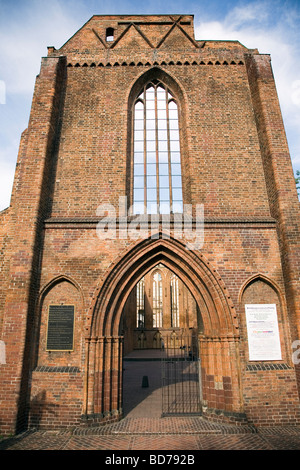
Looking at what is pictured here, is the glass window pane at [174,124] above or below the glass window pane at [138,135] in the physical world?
above

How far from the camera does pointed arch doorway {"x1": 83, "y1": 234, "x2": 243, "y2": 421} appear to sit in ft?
22.0

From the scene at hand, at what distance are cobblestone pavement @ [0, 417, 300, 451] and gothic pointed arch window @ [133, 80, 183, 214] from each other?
5458 millimetres

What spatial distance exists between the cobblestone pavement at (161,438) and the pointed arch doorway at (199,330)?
43 cm

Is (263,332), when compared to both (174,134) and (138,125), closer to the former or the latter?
(174,134)

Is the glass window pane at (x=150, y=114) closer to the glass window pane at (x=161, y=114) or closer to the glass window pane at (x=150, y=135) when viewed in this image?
the glass window pane at (x=161, y=114)

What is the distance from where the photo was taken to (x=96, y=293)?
723cm

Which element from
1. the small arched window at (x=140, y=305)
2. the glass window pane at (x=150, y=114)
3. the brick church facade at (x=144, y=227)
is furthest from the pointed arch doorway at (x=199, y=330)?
the small arched window at (x=140, y=305)

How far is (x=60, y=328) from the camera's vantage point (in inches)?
281

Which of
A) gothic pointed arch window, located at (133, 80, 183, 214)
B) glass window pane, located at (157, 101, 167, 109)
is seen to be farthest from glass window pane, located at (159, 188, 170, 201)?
glass window pane, located at (157, 101, 167, 109)

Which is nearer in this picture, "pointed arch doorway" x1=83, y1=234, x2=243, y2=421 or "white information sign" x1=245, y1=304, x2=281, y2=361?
"pointed arch doorway" x1=83, y1=234, x2=243, y2=421

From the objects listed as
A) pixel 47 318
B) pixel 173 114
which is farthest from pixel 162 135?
pixel 47 318

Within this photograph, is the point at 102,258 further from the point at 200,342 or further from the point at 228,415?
the point at 228,415

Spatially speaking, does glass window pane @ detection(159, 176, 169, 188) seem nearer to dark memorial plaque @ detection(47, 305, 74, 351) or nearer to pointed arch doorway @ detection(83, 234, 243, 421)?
pointed arch doorway @ detection(83, 234, 243, 421)

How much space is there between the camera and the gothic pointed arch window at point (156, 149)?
9.02 m
